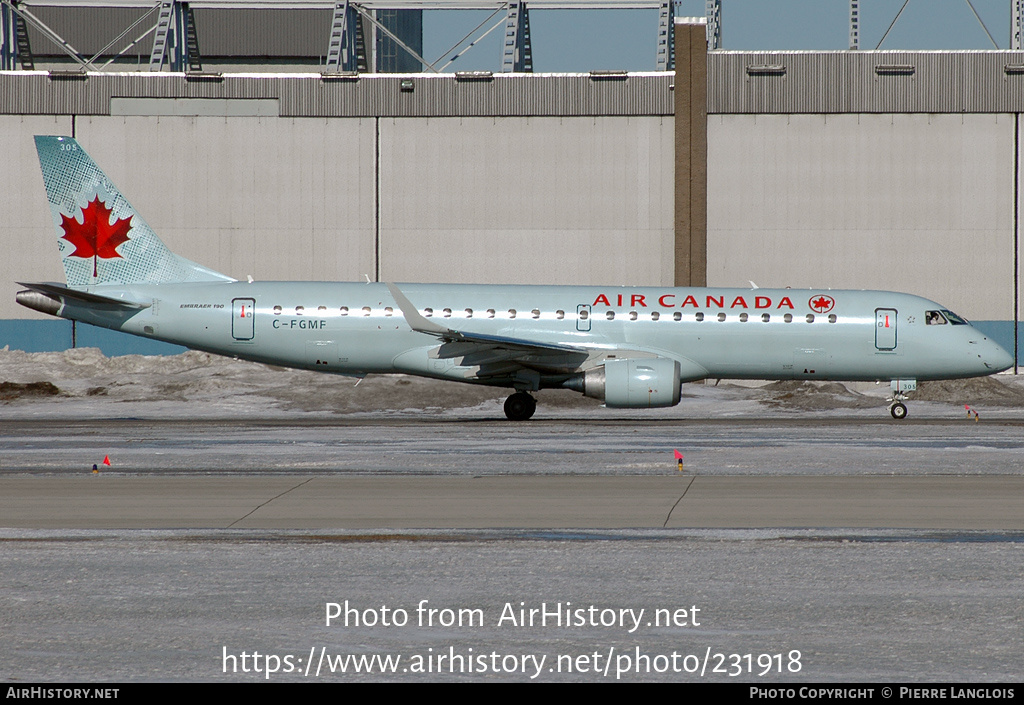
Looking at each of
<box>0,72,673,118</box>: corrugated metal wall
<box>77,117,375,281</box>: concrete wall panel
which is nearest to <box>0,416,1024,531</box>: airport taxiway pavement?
<box>77,117,375,281</box>: concrete wall panel

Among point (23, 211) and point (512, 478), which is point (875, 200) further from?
point (23, 211)

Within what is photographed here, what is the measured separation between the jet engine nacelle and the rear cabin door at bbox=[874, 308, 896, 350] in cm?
545

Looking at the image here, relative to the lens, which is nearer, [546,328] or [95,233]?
[546,328]

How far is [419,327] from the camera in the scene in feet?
87.4

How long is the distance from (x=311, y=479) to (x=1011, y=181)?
1292 inches

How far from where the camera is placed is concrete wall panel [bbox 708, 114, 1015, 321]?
4062cm

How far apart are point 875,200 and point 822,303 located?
14.2 m

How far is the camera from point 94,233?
95.9 feet

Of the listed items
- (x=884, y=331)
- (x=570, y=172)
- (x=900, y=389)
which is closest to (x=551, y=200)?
(x=570, y=172)

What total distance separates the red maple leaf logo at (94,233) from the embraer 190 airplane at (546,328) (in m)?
0.98

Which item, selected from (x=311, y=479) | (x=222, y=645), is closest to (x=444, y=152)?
(x=311, y=479)

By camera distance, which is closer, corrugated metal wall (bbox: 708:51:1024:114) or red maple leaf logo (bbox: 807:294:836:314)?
red maple leaf logo (bbox: 807:294:836:314)

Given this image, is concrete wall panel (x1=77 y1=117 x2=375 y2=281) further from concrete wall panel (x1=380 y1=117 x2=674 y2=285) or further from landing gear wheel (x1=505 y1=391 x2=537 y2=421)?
landing gear wheel (x1=505 y1=391 x2=537 y2=421)
